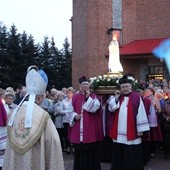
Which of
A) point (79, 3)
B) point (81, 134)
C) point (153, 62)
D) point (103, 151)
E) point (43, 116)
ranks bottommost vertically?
point (103, 151)

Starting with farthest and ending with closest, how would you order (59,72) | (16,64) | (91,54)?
(59,72) < (16,64) < (91,54)

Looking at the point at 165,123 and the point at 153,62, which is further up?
the point at 153,62

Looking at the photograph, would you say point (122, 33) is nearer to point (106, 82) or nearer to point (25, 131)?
point (106, 82)

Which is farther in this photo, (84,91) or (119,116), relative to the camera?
(84,91)

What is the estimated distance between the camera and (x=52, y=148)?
169 inches

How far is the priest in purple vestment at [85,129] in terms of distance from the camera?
7.77 m

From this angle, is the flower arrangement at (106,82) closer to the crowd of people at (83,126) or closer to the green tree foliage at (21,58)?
the crowd of people at (83,126)

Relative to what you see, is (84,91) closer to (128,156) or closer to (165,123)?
(128,156)

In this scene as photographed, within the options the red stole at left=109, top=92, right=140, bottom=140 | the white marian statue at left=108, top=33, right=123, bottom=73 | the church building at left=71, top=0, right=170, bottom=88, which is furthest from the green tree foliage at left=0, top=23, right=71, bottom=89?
the red stole at left=109, top=92, right=140, bottom=140

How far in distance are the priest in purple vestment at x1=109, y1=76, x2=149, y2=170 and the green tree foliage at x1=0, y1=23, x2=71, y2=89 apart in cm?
2717

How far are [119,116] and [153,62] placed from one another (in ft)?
66.4

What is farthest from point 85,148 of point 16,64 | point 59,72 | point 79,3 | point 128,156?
point 59,72

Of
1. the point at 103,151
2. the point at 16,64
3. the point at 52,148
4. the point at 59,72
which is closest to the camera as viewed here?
the point at 52,148

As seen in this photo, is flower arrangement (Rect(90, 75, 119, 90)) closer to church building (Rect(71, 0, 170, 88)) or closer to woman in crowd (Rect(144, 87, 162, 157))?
woman in crowd (Rect(144, 87, 162, 157))
